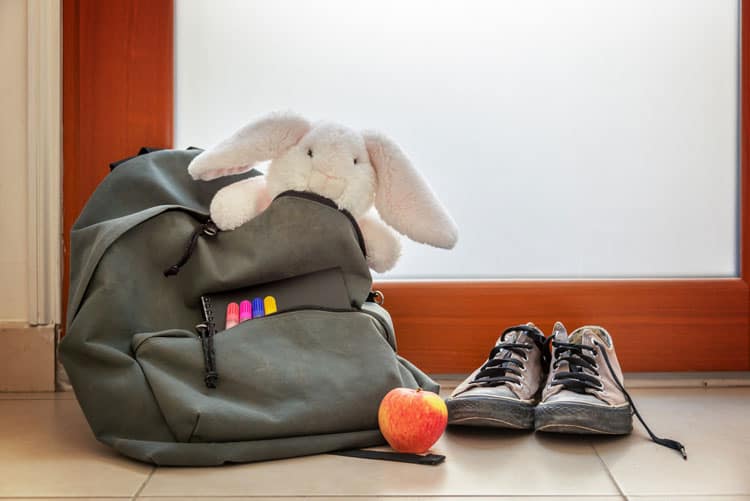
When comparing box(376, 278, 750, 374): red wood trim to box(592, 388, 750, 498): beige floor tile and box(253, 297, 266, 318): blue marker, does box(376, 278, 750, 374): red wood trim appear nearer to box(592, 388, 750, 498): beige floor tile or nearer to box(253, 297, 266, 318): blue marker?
box(592, 388, 750, 498): beige floor tile

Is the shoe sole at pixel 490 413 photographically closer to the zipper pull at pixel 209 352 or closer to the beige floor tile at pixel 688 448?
the beige floor tile at pixel 688 448

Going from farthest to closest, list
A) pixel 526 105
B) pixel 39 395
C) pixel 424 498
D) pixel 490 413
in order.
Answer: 1. pixel 526 105
2. pixel 39 395
3. pixel 490 413
4. pixel 424 498

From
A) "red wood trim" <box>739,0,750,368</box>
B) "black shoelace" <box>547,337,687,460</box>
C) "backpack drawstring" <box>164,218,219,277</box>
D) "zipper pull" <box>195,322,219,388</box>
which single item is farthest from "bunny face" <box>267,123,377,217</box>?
"red wood trim" <box>739,0,750,368</box>

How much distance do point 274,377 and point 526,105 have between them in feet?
2.45

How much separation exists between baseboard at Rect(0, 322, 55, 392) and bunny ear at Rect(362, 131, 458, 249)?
64cm

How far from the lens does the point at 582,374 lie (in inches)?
46.6

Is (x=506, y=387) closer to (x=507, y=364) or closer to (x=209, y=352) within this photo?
(x=507, y=364)

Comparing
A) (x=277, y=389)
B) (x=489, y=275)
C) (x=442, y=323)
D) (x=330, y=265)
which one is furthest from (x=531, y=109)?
(x=277, y=389)

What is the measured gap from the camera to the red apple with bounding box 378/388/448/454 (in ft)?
3.36

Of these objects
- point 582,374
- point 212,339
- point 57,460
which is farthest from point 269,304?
point 582,374

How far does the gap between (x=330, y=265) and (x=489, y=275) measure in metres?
0.43

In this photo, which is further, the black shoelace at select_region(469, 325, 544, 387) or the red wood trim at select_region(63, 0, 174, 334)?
the red wood trim at select_region(63, 0, 174, 334)

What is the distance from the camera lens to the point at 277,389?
1.08 meters

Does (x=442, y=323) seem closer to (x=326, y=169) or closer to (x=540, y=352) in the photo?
(x=540, y=352)
